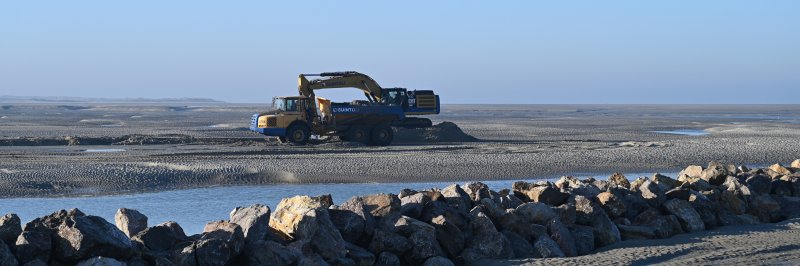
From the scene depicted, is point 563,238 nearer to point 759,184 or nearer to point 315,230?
point 315,230

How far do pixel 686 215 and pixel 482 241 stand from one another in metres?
3.06

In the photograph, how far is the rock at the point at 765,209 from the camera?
518 inches

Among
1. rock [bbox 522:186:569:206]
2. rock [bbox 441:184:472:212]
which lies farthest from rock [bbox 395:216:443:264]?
rock [bbox 522:186:569:206]

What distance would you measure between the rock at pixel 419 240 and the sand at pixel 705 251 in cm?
53

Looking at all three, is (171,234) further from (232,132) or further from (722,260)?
(232,132)

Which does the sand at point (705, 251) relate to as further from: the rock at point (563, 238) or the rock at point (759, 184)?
the rock at point (759, 184)

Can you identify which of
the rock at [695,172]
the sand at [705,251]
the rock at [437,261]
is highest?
the rock at [695,172]

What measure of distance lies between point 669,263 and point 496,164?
13132 millimetres

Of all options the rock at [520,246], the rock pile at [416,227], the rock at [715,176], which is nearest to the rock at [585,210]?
the rock pile at [416,227]

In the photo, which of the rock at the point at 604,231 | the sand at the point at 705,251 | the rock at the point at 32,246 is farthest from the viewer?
the rock at the point at 604,231

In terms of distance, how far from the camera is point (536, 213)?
11.0 metres

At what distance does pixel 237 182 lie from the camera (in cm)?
1931

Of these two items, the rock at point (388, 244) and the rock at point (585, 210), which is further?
the rock at point (585, 210)

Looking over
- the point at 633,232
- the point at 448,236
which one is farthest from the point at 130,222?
the point at 633,232
